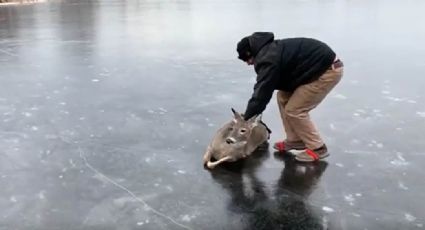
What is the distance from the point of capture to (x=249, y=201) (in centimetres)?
428

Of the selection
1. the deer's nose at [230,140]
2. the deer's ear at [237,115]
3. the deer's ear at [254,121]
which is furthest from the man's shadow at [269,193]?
the deer's ear at [237,115]

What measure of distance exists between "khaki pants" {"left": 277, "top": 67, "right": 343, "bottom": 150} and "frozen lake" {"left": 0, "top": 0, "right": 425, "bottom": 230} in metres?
0.29

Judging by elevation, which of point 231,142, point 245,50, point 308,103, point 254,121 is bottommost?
point 231,142

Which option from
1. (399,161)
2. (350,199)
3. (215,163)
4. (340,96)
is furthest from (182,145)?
(340,96)

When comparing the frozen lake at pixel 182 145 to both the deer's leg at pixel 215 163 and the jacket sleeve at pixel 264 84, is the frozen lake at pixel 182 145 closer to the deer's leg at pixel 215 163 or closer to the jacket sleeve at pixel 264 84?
the deer's leg at pixel 215 163

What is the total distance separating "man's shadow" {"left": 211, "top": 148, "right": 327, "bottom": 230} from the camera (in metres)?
3.93

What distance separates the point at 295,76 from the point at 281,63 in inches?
10.3

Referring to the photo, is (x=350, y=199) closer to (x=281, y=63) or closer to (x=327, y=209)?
(x=327, y=209)

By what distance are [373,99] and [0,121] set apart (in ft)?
16.2

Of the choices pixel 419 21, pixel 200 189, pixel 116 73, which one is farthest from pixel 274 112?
pixel 419 21

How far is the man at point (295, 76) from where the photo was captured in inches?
185

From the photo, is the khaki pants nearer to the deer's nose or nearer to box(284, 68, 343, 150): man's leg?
box(284, 68, 343, 150): man's leg

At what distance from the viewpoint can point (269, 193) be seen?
14.5ft

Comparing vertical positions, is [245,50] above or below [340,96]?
above
